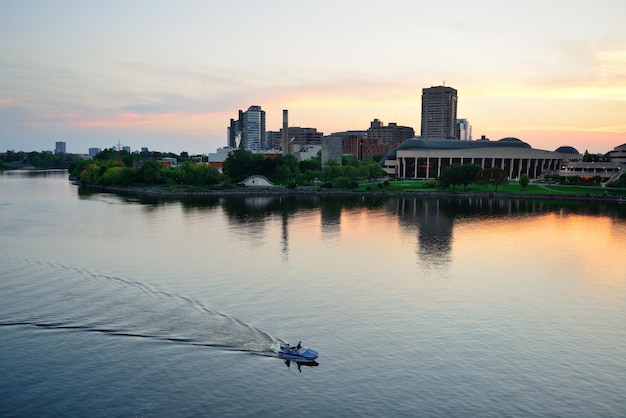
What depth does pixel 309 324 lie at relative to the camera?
4184 centimetres

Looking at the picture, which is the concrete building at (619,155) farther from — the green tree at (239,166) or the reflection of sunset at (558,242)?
→ the green tree at (239,166)

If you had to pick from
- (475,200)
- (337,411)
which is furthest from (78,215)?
(475,200)

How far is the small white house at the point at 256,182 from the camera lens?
171375mm

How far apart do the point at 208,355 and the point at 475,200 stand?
414 feet

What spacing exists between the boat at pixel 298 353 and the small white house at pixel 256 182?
138m

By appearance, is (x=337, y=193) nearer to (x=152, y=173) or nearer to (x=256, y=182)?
(x=256, y=182)

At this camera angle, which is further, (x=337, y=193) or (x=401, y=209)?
(x=337, y=193)

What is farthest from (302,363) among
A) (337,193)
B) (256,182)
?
(256,182)

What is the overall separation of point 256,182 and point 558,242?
107847 millimetres

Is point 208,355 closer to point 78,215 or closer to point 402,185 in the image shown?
point 78,215

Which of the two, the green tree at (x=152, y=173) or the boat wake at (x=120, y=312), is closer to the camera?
the boat wake at (x=120, y=312)

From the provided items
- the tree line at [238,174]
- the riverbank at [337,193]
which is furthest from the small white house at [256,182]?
the tree line at [238,174]

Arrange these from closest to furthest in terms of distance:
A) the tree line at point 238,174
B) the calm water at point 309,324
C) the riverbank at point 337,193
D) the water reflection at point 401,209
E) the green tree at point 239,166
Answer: the calm water at point 309,324 → the water reflection at point 401,209 → the riverbank at point 337,193 → the tree line at point 238,174 → the green tree at point 239,166

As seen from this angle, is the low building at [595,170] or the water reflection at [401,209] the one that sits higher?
the low building at [595,170]
